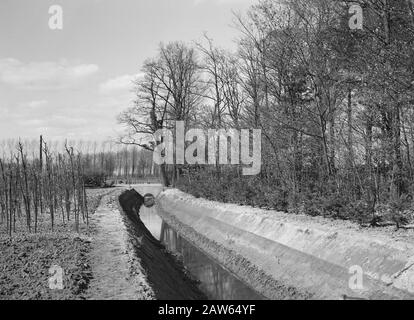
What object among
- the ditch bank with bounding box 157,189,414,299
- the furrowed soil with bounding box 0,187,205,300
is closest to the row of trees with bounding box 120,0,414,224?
the ditch bank with bounding box 157,189,414,299

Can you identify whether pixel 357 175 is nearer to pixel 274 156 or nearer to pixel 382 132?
pixel 382 132

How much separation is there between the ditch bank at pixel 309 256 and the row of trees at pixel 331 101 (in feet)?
4.85

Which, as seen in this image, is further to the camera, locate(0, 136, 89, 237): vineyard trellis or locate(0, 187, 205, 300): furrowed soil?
locate(0, 136, 89, 237): vineyard trellis

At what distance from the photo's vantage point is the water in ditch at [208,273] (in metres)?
11.2

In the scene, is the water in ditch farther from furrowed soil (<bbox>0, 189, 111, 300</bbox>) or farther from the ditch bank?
furrowed soil (<bbox>0, 189, 111, 300</bbox>)

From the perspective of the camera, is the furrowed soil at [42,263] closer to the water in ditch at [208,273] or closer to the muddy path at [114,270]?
the muddy path at [114,270]

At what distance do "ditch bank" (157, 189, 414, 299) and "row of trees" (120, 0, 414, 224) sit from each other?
1479 mm

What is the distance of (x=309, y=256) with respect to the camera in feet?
36.3

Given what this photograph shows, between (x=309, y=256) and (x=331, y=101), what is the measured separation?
8075 millimetres

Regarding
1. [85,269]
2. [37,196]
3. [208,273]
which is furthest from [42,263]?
[37,196]

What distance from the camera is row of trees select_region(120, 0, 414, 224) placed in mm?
13062

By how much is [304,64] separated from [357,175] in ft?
18.9
